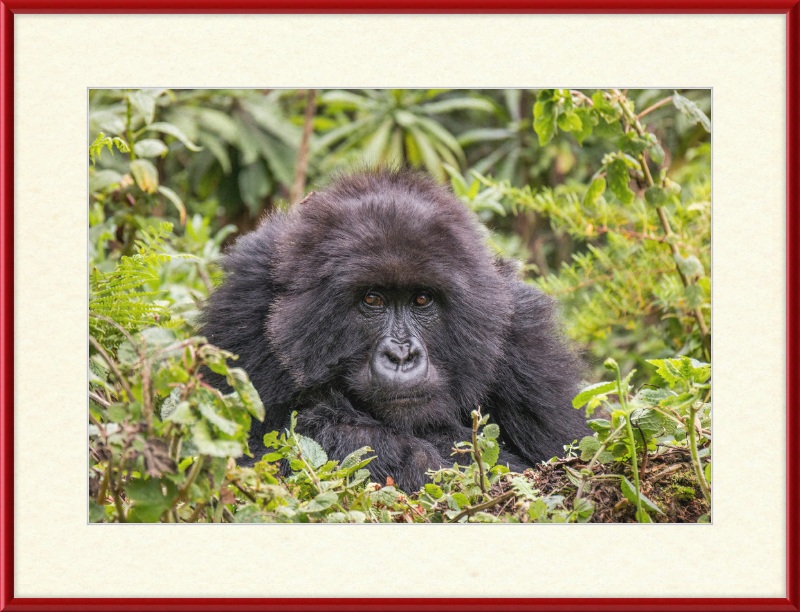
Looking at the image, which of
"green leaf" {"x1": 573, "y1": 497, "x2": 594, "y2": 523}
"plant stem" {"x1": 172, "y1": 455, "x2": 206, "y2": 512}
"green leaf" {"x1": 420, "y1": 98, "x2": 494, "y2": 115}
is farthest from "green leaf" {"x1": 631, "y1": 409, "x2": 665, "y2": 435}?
"green leaf" {"x1": 420, "y1": 98, "x2": 494, "y2": 115}

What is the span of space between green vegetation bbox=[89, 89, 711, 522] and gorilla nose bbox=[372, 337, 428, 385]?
359mm

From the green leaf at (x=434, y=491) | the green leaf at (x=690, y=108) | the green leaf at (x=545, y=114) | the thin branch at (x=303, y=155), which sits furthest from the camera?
the thin branch at (x=303, y=155)

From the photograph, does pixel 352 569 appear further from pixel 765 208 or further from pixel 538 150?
pixel 538 150

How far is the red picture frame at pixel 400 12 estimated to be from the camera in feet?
7.84

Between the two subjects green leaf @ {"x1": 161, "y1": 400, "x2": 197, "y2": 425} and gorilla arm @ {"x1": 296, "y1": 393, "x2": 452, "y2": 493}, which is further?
gorilla arm @ {"x1": 296, "y1": 393, "x2": 452, "y2": 493}

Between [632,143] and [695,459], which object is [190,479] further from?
[632,143]

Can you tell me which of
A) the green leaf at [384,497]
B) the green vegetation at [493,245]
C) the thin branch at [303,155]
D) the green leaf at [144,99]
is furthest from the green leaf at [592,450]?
the thin branch at [303,155]

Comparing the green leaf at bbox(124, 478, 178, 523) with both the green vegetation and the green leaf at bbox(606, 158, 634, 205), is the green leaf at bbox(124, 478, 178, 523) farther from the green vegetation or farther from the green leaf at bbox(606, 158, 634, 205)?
the green leaf at bbox(606, 158, 634, 205)

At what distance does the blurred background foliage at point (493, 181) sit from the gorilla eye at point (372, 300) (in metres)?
0.96

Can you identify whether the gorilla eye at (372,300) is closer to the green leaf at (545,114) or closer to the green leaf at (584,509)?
the green leaf at (545,114)

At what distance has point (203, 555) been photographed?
2.43 meters

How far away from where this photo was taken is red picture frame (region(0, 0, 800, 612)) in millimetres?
2391

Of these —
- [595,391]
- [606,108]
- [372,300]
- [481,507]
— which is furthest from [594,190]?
[481,507]

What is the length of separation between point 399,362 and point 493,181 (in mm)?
3643
